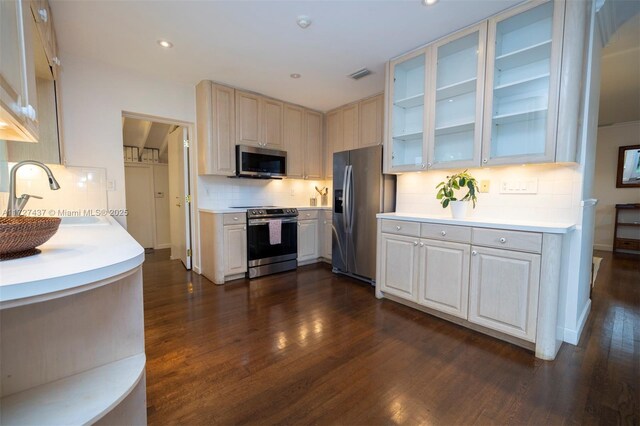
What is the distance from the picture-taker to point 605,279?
12.1 ft

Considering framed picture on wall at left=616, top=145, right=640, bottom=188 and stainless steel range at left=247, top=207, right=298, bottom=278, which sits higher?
framed picture on wall at left=616, top=145, right=640, bottom=188

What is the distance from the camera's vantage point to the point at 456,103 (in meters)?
2.62

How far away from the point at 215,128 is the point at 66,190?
63.7 inches

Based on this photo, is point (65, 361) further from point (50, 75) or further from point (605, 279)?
point (605, 279)

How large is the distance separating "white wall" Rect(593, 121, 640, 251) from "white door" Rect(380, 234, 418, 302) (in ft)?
18.9

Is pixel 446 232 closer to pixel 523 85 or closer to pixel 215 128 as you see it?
pixel 523 85

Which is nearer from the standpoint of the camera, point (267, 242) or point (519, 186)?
point (519, 186)

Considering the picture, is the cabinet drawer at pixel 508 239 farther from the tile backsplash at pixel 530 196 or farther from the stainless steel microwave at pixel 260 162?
the stainless steel microwave at pixel 260 162

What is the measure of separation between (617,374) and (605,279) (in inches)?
109

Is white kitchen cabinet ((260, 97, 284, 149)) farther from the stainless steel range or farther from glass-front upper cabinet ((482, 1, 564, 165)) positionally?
glass-front upper cabinet ((482, 1, 564, 165))

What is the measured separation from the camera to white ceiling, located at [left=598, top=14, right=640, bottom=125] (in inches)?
104

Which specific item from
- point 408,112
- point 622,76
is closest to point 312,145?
point 408,112

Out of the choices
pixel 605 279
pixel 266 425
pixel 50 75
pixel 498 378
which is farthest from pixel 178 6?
pixel 605 279

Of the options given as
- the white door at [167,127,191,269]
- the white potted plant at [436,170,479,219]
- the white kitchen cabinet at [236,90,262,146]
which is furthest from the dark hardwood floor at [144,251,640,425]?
the white kitchen cabinet at [236,90,262,146]
